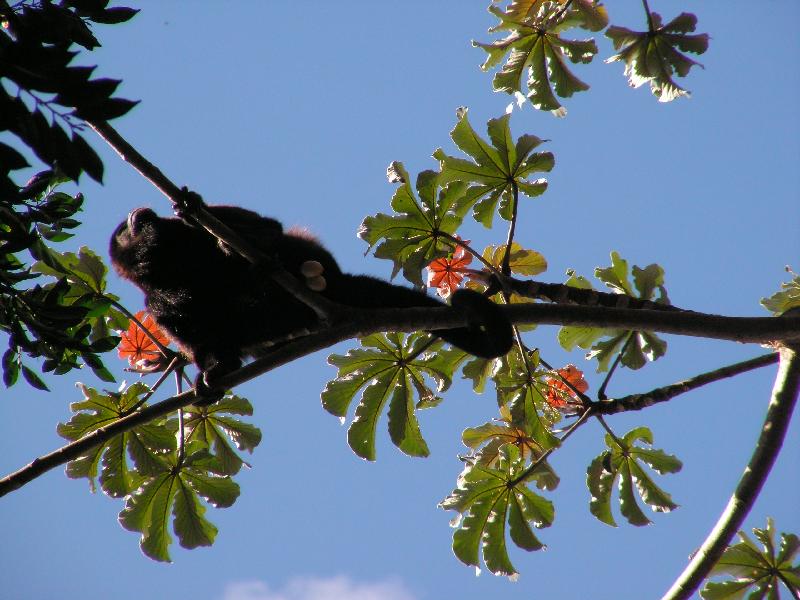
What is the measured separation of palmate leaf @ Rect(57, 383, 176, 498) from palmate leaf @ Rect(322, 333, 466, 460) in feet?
2.86

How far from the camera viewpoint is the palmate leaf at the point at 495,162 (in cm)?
321

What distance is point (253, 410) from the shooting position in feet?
12.3

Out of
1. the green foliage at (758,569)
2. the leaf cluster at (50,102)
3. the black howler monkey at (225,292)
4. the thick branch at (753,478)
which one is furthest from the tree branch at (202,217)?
the green foliage at (758,569)

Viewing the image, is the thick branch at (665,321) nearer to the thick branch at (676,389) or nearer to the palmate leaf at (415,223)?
the thick branch at (676,389)

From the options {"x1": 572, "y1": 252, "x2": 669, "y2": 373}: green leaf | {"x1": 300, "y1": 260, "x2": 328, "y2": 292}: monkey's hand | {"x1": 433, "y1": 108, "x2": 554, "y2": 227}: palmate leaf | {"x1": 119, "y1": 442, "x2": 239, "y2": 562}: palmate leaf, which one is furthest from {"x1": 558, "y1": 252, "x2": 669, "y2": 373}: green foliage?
{"x1": 119, "y1": 442, "x2": 239, "y2": 562}: palmate leaf

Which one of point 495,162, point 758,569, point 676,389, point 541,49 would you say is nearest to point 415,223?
point 495,162

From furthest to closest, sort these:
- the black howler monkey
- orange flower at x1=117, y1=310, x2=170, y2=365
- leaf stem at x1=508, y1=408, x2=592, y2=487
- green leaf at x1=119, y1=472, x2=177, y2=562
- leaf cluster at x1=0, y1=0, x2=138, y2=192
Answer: orange flower at x1=117, y1=310, x2=170, y2=365 → the black howler monkey → green leaf at x1=119, y1=472, x2=177, y2=562 → leaf stem at x1=508, y1=408, x2=592, y2=487 → leaf cluster at x1=0, y1=0, x2=138, y2=192

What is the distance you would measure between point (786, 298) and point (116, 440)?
11.1 ft

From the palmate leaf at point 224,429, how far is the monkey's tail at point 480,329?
1151 mm

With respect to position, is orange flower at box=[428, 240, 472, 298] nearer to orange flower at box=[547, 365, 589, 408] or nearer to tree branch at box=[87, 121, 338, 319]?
orange flower at box=[547, 365, 589, 408]

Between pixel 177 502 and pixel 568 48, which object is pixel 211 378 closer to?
pixel 177 502

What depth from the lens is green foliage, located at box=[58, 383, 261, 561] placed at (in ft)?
11.3

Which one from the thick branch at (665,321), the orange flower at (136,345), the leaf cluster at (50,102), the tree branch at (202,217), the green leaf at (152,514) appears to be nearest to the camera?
the leaf cluster at (50,102)

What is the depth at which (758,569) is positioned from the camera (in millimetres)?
3193
